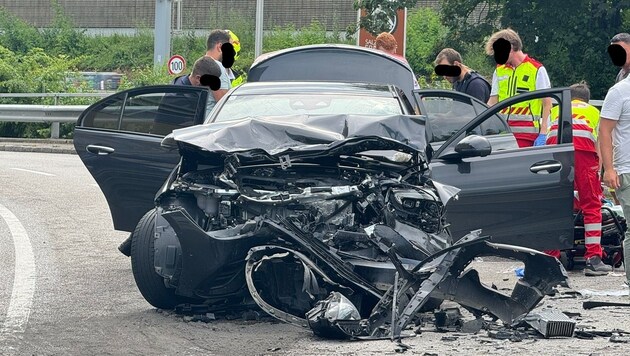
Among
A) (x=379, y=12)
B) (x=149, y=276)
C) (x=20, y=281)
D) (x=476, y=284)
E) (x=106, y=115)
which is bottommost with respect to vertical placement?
(x=20, y=281)

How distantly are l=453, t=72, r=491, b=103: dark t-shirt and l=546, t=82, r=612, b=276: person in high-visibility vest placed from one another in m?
1.45

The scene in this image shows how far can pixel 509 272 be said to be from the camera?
1052cm

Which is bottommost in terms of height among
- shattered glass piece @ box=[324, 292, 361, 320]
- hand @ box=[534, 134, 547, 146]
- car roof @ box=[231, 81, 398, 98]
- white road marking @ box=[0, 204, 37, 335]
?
white road marking @ box=[0, 204, 37, 335]

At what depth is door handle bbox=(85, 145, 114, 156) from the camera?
32.6 feet

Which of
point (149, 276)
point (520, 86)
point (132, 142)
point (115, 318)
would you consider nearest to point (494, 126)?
point (520, 86)

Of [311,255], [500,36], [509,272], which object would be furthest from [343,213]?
[500,36]

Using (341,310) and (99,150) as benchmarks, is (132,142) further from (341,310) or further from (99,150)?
(341,310)

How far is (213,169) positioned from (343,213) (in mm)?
945

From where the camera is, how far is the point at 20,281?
9.62 m

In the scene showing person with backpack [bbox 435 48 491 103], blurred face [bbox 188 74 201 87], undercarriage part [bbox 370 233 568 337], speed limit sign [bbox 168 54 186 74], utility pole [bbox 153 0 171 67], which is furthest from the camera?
utility pole [bbox 153 0 171 67]

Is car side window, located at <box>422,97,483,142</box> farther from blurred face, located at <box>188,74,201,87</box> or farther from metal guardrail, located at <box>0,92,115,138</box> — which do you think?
metal guardrail, located at <box>0,92,115,138</box>

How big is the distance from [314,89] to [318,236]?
2.13m

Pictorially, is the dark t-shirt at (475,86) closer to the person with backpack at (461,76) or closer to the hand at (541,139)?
the person with backpack at (461,76)

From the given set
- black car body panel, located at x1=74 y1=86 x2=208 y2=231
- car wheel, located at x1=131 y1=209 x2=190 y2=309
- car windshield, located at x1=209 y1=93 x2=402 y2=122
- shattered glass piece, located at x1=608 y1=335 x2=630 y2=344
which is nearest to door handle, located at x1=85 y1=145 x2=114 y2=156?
black car body panel, located at x1=74 y1=86 x2=208 y2=231
